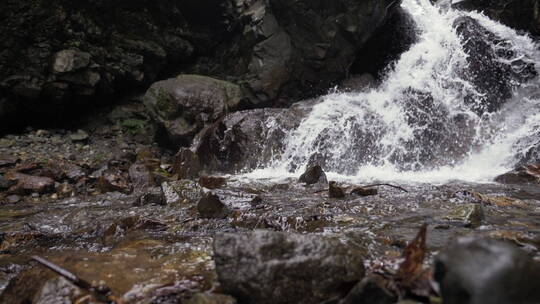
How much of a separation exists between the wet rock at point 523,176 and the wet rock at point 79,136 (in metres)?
9.72

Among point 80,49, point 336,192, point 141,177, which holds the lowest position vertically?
point 141,177

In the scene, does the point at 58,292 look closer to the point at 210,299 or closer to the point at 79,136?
the point at 210,299

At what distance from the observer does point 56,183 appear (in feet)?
24.3

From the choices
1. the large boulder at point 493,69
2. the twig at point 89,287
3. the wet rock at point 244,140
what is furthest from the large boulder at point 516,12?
the twig at point 89,287

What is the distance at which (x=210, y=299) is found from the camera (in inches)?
80.5

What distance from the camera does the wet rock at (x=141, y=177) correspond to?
Result: 7254 millimetres

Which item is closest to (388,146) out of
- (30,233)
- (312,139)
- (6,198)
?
(312,139)

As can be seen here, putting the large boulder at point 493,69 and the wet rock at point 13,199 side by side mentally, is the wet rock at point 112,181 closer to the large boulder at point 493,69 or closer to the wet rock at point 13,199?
the wet rock at point 13,199

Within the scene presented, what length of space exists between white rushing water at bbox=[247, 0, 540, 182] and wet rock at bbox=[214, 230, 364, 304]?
472 cm

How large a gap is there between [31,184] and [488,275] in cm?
771

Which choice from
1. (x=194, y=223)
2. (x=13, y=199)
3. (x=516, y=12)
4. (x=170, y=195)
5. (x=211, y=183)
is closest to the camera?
(x=194, y=223)

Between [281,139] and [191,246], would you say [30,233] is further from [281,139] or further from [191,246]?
[281,139]

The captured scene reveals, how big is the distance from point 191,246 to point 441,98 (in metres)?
7.78

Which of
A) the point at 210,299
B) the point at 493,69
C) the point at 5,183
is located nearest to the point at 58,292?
the point at 210,299
